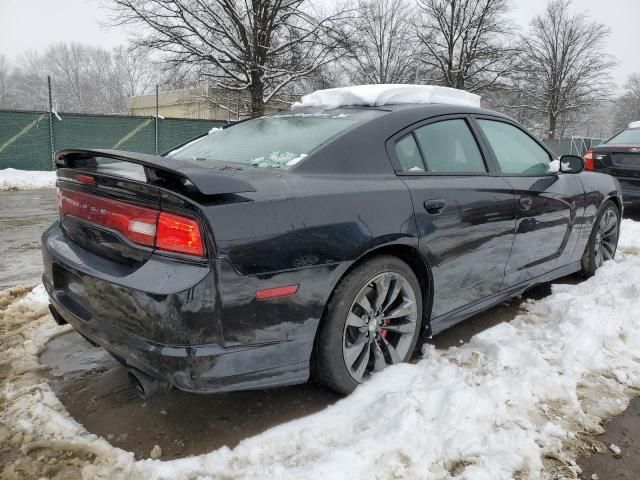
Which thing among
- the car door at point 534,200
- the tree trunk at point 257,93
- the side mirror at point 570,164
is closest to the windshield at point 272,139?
the car door at point 534,200

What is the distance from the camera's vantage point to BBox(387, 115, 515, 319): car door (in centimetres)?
251

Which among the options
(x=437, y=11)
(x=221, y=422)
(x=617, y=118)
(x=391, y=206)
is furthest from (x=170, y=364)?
(x=617, y=118)

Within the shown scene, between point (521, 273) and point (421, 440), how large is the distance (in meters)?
1.77

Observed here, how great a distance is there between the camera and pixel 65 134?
14.1m

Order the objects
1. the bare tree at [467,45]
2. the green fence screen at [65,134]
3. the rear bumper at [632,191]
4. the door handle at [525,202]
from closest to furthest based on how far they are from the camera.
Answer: the door handle at [525,202], the rear bumper at [632,191], the green fence screen at [65,134], the bare tree at [467,45]

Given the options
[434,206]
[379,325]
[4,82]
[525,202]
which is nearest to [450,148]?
[434,206]

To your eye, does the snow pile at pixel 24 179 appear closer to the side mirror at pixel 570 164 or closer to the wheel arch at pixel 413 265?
the wheel arch at pixel 413 265

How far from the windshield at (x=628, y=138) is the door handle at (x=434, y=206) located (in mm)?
6474

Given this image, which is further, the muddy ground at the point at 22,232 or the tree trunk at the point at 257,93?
the tree trunk at the point at 257,93

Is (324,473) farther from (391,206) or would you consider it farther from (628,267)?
(628,267)

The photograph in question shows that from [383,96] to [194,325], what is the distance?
73.9 inches

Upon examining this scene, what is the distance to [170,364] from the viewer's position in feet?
5.86

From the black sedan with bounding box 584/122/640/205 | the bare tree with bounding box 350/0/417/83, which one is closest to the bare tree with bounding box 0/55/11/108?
the bare tree with bounding box 350/0/417/83

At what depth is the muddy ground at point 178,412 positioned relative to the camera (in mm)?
2012
